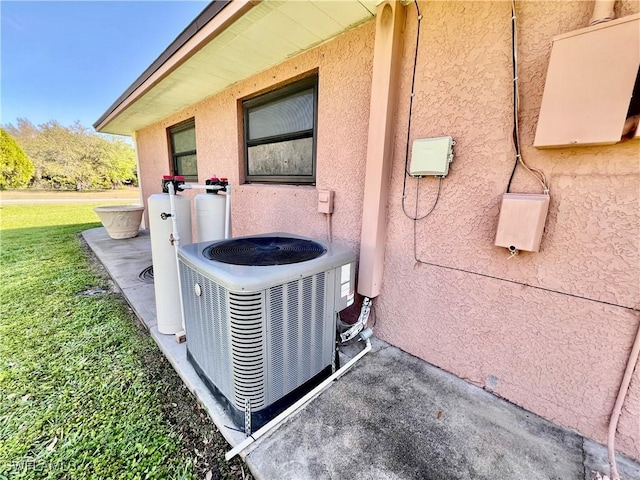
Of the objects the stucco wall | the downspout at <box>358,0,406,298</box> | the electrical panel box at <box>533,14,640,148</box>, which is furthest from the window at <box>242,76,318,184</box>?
the electrical panel box at <box>533,14,640,148</box>

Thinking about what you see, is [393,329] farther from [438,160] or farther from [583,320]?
[438,160]

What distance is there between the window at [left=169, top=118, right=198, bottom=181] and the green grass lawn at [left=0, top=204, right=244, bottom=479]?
2725mm

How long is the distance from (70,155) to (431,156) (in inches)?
1368

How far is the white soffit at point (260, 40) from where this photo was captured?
1766mm

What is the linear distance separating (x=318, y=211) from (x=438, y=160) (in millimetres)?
1116

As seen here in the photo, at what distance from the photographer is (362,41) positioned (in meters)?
1.97

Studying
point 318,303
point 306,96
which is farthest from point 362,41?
point 318,303

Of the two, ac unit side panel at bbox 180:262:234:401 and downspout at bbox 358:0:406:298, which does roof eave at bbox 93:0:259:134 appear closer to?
downspout at bbox 358:0:406:298

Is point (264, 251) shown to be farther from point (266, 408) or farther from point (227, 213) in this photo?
point (266, 408)

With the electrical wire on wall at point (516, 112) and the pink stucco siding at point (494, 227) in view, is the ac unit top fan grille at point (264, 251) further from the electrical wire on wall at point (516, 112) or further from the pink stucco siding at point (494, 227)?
the electrical wire on wall at point (516, 112)

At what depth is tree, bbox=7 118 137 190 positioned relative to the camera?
23.6 m

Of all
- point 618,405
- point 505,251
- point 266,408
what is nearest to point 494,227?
point 505,251

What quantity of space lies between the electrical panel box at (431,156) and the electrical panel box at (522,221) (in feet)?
1.33

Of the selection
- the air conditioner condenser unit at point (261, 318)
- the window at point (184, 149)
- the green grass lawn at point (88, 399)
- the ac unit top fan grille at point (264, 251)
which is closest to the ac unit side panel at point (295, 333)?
the air conditioner condenser unit at point (261, 318)
